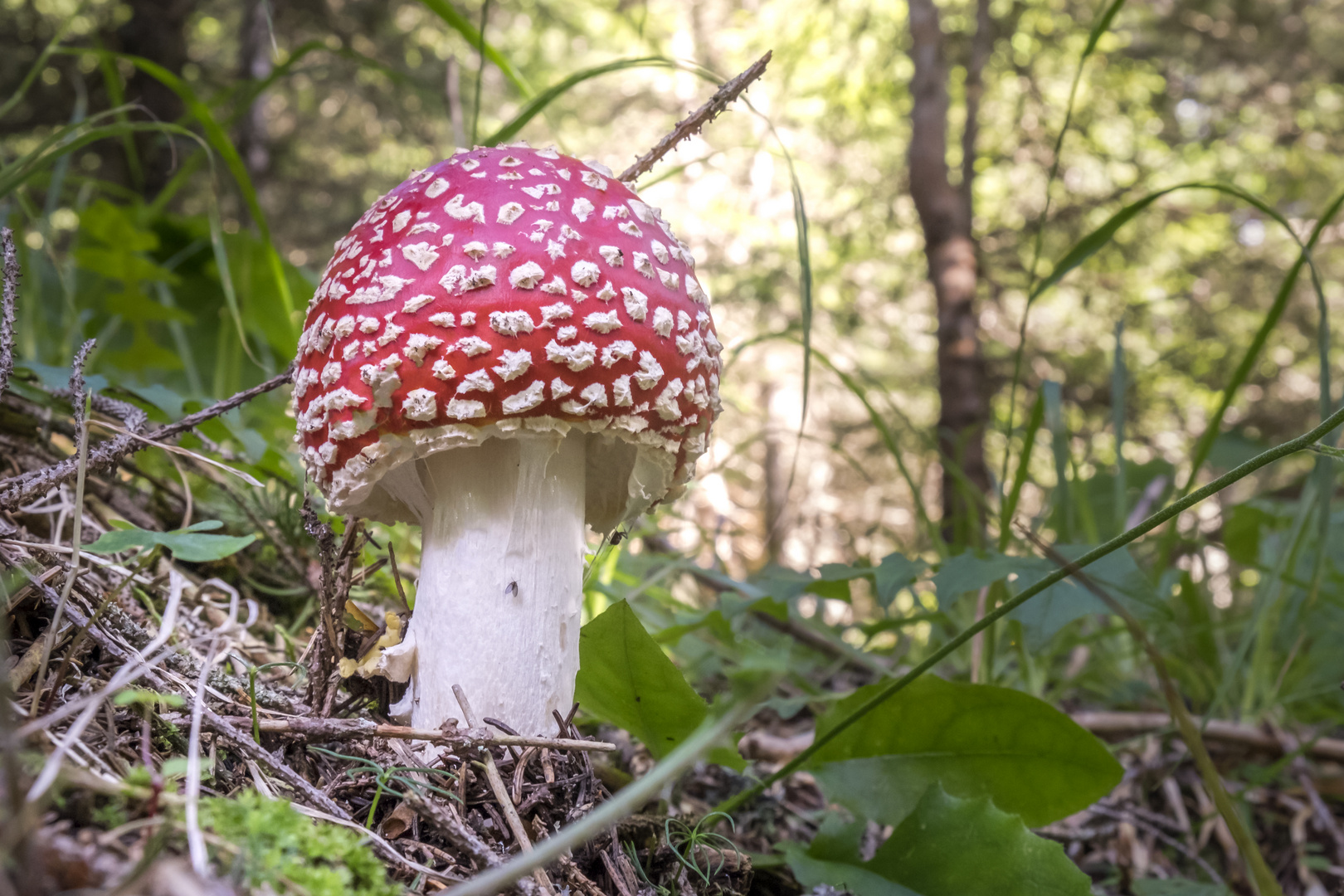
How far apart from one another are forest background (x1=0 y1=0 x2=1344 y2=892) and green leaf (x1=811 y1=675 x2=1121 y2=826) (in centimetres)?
16

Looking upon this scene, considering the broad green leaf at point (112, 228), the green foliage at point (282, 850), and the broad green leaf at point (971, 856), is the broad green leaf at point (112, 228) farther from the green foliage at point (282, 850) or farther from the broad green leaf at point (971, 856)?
the broad green leaf at point (971, 856)

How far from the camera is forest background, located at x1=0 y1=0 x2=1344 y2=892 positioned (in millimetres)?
1952

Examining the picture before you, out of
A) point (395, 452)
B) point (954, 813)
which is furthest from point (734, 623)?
point (395, 452)

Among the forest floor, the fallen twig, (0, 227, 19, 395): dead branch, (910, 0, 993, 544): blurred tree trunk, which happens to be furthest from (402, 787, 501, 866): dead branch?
(910, 0, 993, 544): blurred tree trunk

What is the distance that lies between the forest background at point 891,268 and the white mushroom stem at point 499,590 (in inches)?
13.9

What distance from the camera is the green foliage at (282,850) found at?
0.76 meters

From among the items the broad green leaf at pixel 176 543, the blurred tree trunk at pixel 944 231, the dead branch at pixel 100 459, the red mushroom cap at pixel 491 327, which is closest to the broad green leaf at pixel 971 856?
the red mushroom cap at pixel 491 327

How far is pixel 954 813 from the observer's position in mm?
1304

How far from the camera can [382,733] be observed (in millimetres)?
1188

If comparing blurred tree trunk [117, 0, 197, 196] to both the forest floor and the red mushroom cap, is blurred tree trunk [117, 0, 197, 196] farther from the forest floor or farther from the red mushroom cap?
the red mushroom cap

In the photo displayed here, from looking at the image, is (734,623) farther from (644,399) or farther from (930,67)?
(930,67)

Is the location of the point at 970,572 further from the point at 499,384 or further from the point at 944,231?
the point at 944,231

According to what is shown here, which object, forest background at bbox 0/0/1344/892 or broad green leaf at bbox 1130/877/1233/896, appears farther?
forest background at bbox 0/0/1344/892

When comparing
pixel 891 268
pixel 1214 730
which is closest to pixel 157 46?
pixel 1214 730
